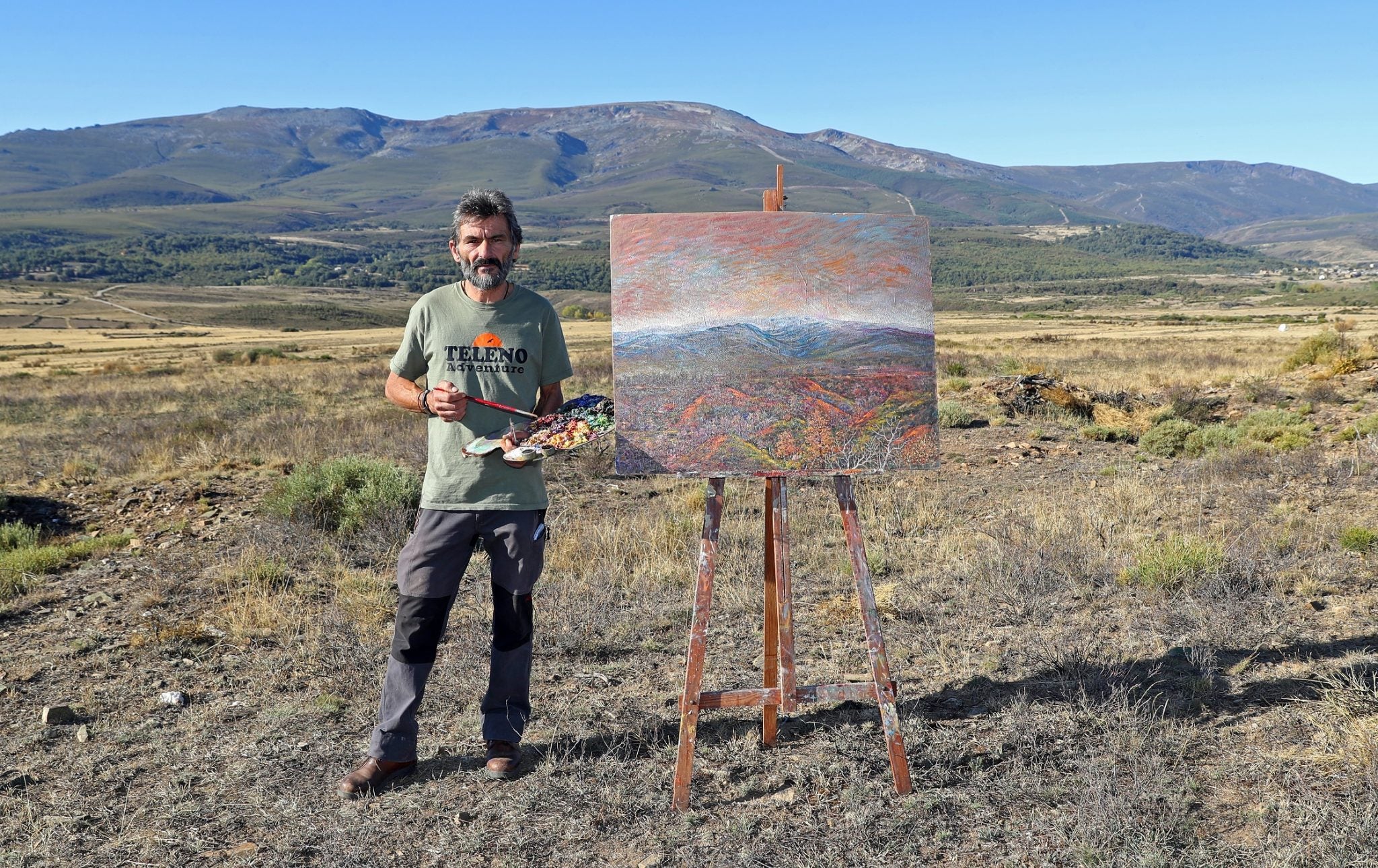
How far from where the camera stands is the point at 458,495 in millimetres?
3420

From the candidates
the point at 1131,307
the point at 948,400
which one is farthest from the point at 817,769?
the point at 1131,307

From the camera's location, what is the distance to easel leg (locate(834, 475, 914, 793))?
11.4 ft

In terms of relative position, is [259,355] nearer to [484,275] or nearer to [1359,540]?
[484,275]

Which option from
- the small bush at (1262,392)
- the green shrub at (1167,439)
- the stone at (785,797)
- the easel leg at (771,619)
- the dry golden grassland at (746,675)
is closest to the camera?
the dry golden grassland at (746,675)

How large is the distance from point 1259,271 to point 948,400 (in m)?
199

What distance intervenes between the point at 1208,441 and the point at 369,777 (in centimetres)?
1018

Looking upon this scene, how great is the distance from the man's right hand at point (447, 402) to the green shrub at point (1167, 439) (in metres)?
9.71

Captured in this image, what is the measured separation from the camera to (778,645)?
3.94 m

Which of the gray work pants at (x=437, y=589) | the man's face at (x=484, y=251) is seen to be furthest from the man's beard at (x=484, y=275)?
the gray work pants at (x=437, y=589)

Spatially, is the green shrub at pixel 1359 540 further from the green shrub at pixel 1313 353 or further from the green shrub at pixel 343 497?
the green shrub at pixel 1313 353

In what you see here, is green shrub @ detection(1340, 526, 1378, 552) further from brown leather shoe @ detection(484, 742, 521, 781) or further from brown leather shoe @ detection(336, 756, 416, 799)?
brown leather shoe @ detection(336, 756, 416, 799)

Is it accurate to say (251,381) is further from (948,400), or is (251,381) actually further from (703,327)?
(703,327)

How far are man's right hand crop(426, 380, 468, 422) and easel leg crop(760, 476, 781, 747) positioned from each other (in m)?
1.26

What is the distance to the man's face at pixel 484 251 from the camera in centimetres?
342
